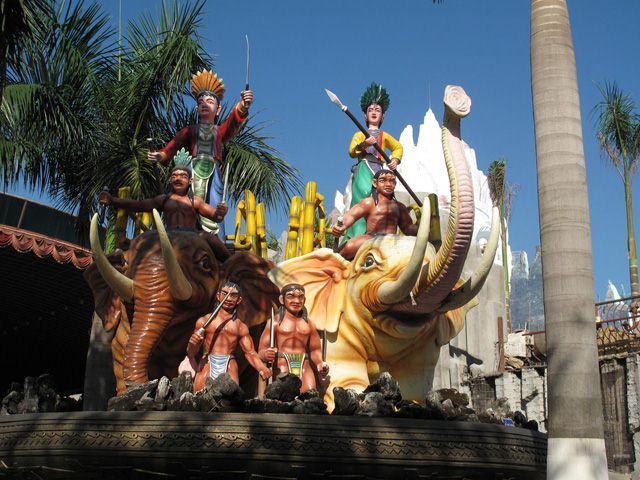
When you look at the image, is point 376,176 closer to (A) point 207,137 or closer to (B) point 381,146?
(B) point 381,146

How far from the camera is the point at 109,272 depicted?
26.6ft

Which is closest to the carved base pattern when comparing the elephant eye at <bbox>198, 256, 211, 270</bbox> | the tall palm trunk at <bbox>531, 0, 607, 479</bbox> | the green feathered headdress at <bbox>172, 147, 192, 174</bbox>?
the tall palm trunk at <bbox>531, 0, 607, 479</bbox>

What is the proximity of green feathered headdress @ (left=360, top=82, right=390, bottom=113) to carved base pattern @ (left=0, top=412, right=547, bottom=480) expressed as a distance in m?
4.99

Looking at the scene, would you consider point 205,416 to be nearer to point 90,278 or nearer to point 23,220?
point 90,278

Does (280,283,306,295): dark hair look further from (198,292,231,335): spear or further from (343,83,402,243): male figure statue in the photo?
(343,83,402,243): male figure statue

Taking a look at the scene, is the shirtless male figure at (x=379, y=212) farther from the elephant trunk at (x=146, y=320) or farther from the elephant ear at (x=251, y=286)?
the elephant trunk at (x=146, y=320)

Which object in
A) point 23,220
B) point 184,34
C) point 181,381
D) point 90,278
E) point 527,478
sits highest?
point 184,34

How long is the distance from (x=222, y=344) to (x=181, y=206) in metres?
1.61

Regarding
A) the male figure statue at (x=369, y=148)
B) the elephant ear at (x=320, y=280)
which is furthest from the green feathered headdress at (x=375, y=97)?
the elephant ear at (x=320, y=280)

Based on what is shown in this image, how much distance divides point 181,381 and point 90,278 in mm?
2495

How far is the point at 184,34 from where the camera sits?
52.5 feet

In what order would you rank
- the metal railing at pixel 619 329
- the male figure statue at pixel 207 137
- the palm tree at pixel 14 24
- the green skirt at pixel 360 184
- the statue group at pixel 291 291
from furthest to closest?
1. the metal railing at pixel 619 329
2. the green skirt at pixel 360 184
3. the male figure statue at pixel 207 137
4. the palm tree at pixel 14 24
5. the statue group at pixel 291 291

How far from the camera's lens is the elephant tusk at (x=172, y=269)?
7789mm

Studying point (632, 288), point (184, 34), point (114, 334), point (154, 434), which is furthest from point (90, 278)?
point (632, 288)
